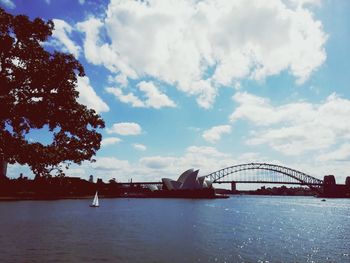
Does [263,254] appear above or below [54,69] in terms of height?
below

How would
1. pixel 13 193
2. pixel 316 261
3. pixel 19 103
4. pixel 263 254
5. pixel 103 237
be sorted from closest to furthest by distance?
pixel 19 103 → pixel 316 261 → pixel 263 254 → pixel 103 237 → pixel 13 193

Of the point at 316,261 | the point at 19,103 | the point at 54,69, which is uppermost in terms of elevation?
the point at 54,69

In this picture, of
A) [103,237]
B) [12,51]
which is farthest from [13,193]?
[12,51]

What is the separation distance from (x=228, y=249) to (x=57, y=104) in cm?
2936

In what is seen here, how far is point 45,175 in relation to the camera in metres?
7.28

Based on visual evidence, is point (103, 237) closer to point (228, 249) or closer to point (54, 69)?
point (228, 249)

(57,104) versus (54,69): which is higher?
(54,69)

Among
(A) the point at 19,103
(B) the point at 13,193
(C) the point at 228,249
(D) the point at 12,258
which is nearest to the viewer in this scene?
(A) the point at 19,103

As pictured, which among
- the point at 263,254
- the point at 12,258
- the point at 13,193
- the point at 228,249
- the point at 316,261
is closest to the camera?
the point at 12,258

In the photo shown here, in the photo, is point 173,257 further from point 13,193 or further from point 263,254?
point 13,193

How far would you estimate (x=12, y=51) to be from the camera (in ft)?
24.6

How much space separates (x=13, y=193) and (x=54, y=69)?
175830 millimetres

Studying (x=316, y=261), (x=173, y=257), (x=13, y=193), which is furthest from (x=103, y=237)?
(x=13, y=193)

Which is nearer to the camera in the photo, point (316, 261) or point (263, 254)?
point (316, 261)
